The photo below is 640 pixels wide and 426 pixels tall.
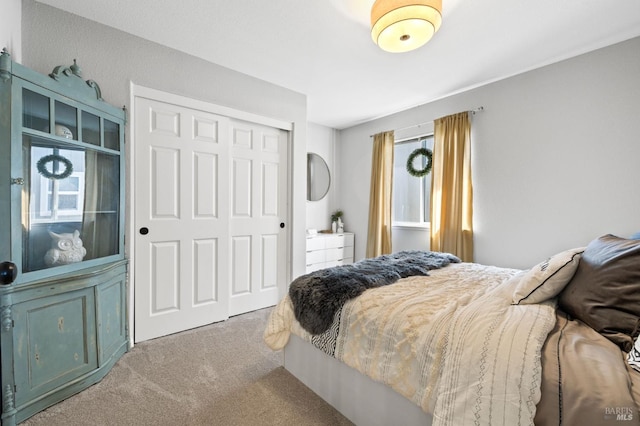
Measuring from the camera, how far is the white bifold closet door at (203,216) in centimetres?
247

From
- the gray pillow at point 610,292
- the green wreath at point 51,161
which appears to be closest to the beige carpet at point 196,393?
the gray pillow at point 610,292

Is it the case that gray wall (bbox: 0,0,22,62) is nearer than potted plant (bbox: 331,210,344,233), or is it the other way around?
gray wall (bbox: 0,0,22,62)

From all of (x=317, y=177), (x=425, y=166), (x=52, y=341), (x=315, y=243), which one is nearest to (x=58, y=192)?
(x=52, y=341)

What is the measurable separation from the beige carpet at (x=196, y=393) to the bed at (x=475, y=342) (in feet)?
0.57

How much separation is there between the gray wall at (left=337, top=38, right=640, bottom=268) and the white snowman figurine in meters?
3.76

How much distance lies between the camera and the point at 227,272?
294 centimetres

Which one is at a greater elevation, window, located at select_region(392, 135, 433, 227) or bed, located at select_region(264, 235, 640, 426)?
window, located at select_region(392, 135, 433, 227)

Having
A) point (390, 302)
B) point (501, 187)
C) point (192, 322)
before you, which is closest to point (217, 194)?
point (192, 322)

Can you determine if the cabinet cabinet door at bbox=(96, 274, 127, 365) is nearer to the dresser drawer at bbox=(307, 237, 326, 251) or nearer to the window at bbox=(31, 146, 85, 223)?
the window at bbox=(31, 146, 85, 223)

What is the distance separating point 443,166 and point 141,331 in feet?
12.0

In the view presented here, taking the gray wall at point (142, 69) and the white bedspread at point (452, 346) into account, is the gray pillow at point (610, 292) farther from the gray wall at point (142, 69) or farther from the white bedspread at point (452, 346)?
the gray wall at point (142, 69)

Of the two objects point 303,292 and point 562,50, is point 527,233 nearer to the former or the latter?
point 562,50

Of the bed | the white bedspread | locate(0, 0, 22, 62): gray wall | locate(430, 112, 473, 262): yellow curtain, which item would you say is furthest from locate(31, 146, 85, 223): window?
locate(430, 112, 473, 262): yellow curtain

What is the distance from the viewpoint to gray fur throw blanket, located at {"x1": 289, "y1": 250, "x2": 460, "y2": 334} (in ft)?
5.29
